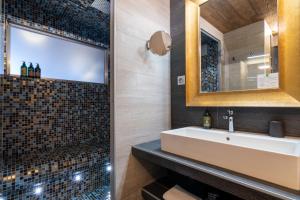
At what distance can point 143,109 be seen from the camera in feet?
4.38

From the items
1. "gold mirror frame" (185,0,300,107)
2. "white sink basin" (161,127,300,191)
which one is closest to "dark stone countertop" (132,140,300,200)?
"white sink basin" (161,127,300,191)

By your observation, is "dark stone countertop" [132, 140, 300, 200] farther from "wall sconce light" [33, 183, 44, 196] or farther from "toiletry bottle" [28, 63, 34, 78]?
"toiletry bottle" [28, 63, 34, 78]

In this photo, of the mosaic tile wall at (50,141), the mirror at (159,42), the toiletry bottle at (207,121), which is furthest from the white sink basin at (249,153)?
the mosaic tile wall at (50,141)

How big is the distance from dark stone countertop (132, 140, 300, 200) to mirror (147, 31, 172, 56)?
32.8 inches

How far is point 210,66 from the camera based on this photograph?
138cm

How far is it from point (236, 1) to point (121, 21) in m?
0.92

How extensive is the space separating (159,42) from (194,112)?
2.27ft

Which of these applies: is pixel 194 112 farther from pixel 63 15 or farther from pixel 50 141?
pixel 63 15

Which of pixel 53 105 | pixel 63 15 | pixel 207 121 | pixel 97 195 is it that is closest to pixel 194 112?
pixel 207 121

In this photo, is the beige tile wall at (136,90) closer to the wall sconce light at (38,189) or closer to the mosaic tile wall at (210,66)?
the mosaic tile wall at (210,66)

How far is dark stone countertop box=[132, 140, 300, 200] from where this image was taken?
58 cm

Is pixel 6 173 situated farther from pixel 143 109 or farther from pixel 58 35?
pixel 58 35

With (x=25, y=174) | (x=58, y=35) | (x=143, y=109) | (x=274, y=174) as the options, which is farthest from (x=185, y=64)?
(x=58, y=35)

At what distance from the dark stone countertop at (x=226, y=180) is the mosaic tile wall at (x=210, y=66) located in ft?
2.32
